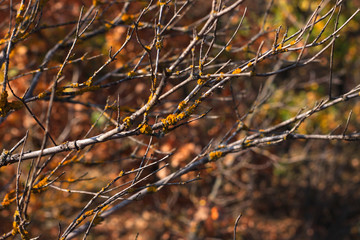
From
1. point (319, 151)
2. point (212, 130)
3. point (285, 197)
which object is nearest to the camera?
point (212, 130)

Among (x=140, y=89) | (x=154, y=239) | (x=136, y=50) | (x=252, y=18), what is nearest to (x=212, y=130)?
(x=140, y=89)

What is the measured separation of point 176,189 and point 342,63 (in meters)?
5.13

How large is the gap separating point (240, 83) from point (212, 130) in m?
1.36

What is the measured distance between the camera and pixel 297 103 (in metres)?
6.28

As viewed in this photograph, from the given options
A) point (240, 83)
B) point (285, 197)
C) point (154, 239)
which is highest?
point (240, 83)

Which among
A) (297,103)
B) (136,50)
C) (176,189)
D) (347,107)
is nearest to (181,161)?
(176,189)

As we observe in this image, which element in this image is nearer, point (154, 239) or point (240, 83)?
point (240, 83)

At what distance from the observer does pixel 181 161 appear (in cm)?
524

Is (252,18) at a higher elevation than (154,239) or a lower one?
higher

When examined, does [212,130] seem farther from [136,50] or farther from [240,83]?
[136,50]

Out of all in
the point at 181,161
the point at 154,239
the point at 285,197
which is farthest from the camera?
the point at 285,197

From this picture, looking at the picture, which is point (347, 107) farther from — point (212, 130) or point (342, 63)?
point (212, 130)

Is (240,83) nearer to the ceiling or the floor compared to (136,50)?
nearer to the floor

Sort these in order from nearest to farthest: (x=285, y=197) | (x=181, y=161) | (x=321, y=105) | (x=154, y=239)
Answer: (x=321, y=105), (x=181, y=161), (x=154, y=239), (x=285, y=197)
